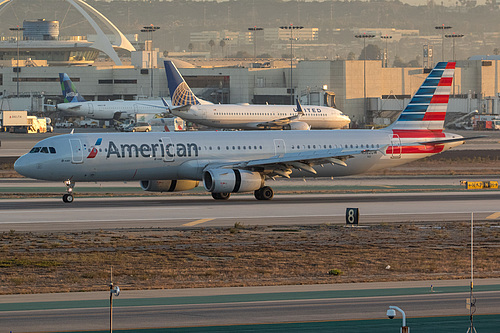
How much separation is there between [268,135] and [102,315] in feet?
106

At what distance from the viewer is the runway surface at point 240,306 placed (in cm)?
2419

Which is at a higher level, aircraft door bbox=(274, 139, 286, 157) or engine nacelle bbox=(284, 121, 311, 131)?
engine nacelle bbox=(284, 121, 311, 131)

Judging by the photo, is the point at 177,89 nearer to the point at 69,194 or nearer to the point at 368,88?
the point at 368,88

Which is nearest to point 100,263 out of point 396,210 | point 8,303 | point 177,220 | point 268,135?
point 8,303

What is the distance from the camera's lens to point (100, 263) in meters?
32.7

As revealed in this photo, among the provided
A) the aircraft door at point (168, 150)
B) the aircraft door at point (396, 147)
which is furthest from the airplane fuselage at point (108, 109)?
the aircraft door at point (168, 150)

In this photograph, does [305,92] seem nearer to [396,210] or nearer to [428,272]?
[396,210]

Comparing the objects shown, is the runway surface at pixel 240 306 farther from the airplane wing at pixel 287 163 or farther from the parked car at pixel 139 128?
the parked car at pixel 139 128

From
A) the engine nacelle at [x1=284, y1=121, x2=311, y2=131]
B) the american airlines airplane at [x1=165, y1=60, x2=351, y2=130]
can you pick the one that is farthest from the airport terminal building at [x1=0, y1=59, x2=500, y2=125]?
the engine nacelle at [x1=284, y1=121, x2=311, y2=131]

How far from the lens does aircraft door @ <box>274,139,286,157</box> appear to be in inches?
2170

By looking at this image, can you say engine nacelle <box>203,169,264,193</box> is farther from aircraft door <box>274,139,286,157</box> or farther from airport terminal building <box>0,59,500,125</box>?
airport terminal building <box>0,59,500,125</box>

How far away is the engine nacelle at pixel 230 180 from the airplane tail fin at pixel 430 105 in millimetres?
12811

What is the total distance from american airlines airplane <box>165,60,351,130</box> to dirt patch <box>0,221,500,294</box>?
269 ft

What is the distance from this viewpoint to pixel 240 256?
34406 mm
